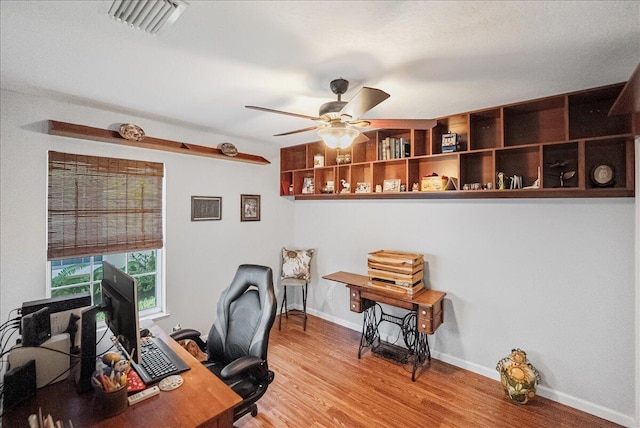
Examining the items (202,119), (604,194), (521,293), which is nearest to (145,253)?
(202,119)

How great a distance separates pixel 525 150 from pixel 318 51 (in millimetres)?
2043

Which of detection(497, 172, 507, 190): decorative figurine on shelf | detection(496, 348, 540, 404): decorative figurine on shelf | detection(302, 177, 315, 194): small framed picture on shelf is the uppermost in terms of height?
detection(302, 177, 315, 194): small framed picture on shelf

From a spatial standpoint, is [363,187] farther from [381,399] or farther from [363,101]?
[381,399]

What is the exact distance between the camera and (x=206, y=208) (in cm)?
346

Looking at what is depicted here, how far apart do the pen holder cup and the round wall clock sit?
3279 mm

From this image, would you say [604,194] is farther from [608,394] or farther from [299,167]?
[299,167]

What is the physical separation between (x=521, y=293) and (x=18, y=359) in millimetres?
3478

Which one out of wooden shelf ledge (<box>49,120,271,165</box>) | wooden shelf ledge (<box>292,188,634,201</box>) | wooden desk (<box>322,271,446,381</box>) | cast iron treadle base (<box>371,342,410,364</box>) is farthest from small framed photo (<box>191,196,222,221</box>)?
cast iron treadle base (<box>371,342,410,364</box>)

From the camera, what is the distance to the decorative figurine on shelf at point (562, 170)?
2.33m

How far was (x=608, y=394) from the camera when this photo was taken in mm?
2254

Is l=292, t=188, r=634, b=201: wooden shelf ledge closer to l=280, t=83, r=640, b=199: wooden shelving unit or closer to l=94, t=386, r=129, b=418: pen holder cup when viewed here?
l=280, t=83, r=640, b=199: wooden shelving unit

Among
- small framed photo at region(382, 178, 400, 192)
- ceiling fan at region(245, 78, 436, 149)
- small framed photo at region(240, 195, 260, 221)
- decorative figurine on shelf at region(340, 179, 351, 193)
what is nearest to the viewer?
ceiling fan at region(245, 78, 436, 149)

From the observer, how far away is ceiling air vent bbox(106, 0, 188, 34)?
4.13 ft

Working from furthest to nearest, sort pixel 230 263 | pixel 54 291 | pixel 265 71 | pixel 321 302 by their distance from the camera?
1. pixel 321 302
2. pixel 230 263
3. pixel 54 291
4. pixel 265 71
